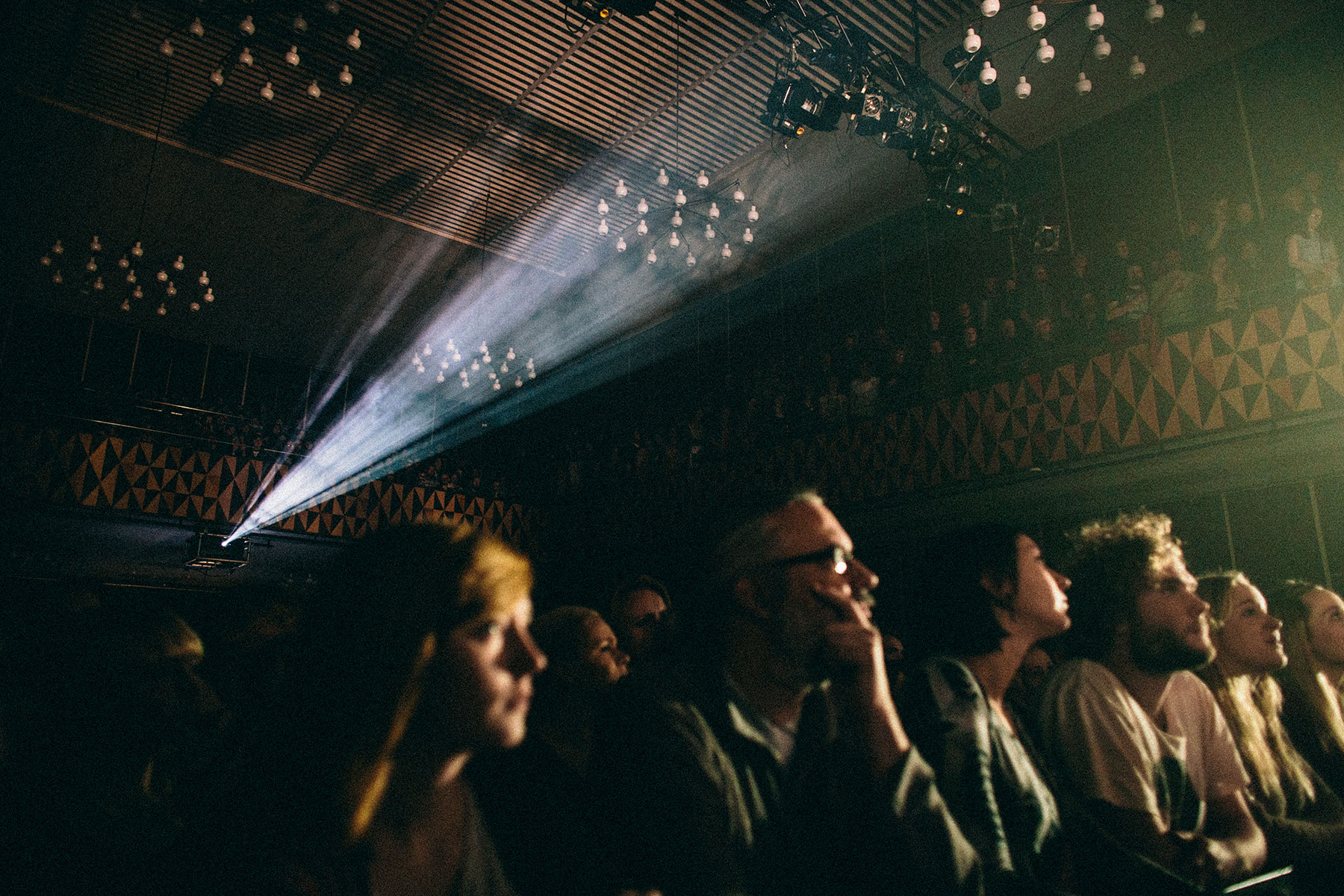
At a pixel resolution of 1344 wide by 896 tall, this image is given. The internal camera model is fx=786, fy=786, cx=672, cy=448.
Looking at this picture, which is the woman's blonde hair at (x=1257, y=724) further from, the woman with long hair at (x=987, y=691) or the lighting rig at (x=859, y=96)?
the lighting rig at (x=859, y=96)

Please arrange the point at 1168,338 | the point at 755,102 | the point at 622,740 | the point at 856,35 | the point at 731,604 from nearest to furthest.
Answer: the point at 622,740 → the point at 731,604 → the point at 856,35 → the point at 1168,338 → the point at 755,102

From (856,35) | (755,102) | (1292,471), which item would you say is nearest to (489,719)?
(856,35)

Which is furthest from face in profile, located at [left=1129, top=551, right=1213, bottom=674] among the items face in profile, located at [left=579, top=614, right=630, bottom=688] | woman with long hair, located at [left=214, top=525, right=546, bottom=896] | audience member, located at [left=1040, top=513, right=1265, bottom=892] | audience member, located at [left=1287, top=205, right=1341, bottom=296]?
audience member, located at [left=1287, top=205, right=1341, bottom=296]

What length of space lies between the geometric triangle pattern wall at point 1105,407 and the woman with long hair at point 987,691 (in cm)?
491

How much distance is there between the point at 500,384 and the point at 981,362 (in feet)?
23.6

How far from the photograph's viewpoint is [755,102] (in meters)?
6.95

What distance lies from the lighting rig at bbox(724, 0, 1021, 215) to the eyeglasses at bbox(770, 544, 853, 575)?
4.87 meters

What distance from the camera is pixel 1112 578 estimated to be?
7.38 feet

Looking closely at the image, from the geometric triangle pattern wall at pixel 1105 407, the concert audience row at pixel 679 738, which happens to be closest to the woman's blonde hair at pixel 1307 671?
the concert audience row at pixel 679 738

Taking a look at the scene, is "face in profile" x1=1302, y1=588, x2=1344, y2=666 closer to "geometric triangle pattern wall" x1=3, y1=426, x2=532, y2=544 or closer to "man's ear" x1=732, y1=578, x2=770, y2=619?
"man's ear" x1=732, y1=578, x2=770, y2=619

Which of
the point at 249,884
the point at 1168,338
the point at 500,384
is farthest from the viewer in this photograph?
the point at 500,384

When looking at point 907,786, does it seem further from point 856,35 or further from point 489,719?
point 856,35

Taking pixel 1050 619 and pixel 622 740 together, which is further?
pixel 1050 619

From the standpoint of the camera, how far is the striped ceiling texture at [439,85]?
19.5 feet
